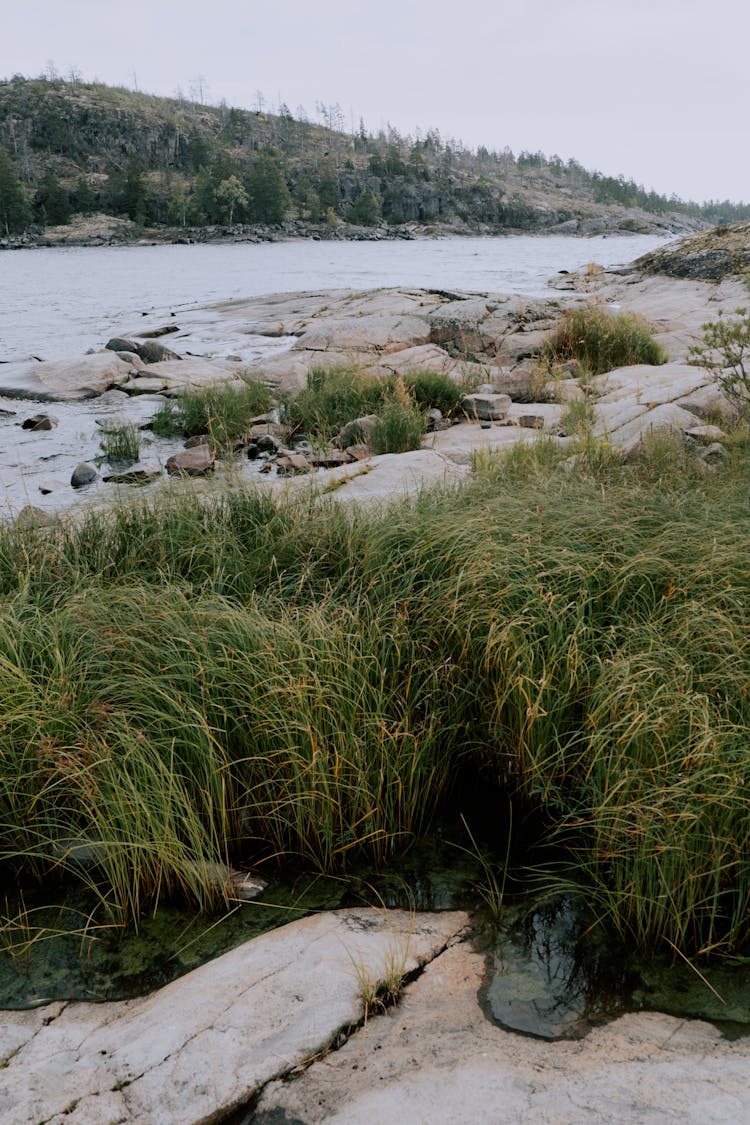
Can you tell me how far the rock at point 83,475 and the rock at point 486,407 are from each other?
158 inches

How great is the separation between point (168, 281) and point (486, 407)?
25785mm

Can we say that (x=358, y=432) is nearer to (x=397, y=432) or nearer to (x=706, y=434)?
(x=397, y=432)

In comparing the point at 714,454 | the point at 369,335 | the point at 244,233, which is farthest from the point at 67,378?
the point at 244,233

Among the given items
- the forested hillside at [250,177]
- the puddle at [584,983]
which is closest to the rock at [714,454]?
the puddle at [584,983]

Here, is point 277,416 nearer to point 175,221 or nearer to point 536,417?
point 536,417

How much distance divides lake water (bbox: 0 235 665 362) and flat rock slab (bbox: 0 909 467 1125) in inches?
595

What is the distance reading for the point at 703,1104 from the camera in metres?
1.81

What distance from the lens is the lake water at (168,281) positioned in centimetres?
1931

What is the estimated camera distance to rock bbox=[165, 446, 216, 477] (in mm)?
7879

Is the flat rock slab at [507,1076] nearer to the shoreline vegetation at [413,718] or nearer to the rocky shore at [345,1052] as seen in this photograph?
the rocky shore at [345,1052]

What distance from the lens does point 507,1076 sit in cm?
196

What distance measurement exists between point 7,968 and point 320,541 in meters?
2.44

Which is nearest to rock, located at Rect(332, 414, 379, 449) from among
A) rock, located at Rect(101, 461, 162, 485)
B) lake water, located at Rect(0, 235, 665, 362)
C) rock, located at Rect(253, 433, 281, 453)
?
rock, located at Rect(253, 433, 281, 453)

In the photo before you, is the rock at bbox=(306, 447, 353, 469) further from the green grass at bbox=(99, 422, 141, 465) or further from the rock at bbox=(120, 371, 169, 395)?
the rock at bbox=(120, 371, 169, 395)
